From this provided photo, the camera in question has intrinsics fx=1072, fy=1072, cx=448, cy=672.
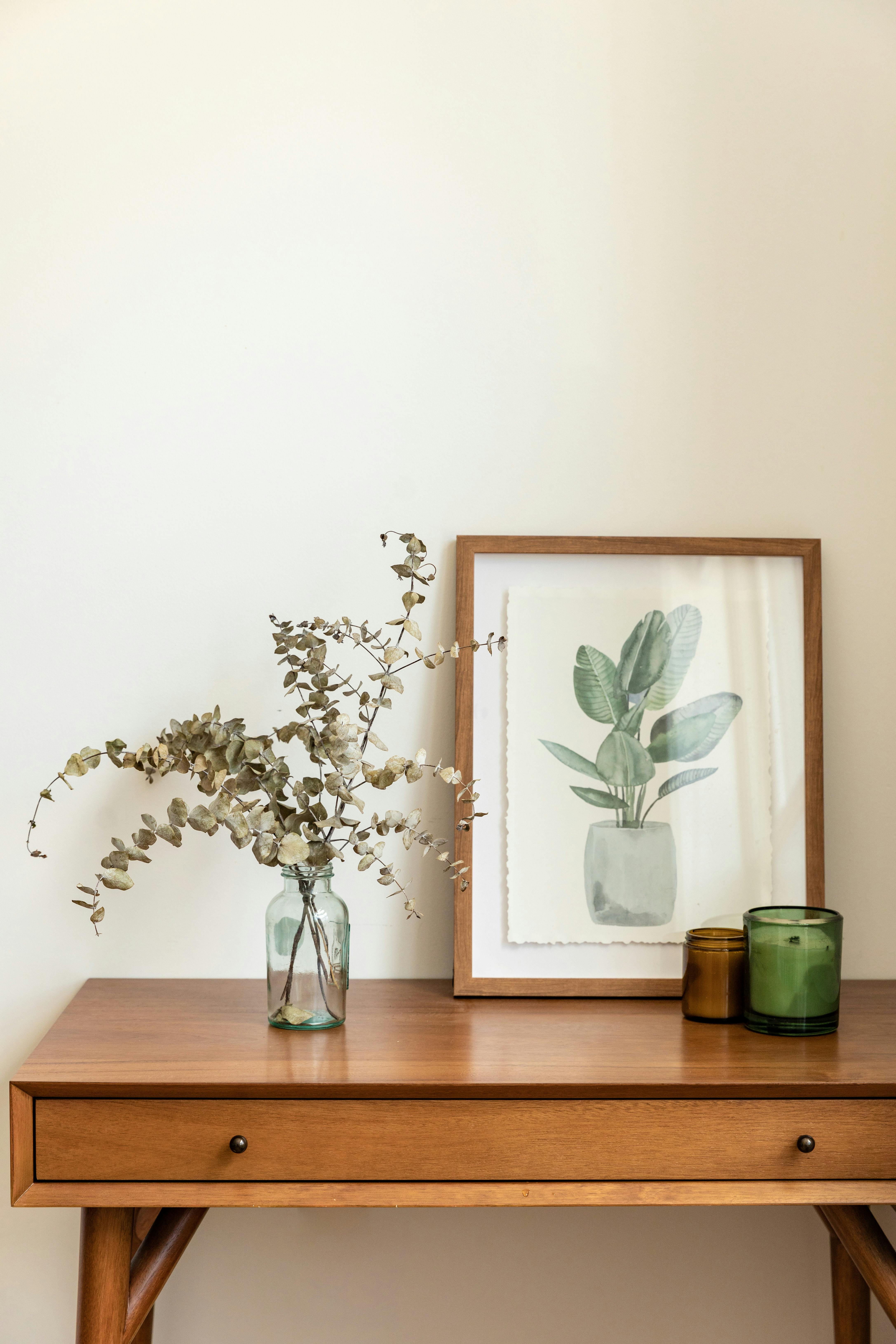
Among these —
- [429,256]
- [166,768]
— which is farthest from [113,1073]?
[429,256]

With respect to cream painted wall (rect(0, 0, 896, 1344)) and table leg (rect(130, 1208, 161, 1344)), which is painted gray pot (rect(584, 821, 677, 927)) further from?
table leg (rect(130, 1208, 161, 1344))

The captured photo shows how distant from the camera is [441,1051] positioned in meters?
1.14

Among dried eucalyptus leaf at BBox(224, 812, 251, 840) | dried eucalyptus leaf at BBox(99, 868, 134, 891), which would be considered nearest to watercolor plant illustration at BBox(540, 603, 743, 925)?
dried eucalyptus leaf at BBox(224, 812, 251, 840)

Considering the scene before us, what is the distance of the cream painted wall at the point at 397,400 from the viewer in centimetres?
143

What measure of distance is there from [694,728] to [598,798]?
0.51ft

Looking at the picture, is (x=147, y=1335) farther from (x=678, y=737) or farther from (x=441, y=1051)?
(x=678, y=737)

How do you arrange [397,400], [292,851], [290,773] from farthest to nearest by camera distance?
[397,400] < [290,773] < [292,851]

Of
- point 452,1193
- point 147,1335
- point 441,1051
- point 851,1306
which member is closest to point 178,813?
point 441,1051

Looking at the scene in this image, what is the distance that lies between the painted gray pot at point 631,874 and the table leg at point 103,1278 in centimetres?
65

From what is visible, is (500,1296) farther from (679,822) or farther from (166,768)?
(166,768)

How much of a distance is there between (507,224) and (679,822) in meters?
0.83

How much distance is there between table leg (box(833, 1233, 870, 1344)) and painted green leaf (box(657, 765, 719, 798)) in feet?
1.93

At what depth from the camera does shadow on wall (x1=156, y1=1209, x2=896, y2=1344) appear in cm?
145

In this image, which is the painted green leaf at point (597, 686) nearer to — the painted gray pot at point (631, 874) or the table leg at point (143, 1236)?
the painted gray pot at point (631, 874)
